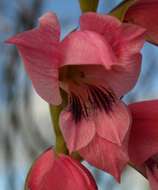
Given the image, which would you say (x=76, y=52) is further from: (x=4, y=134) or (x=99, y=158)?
(x=4, y=134)

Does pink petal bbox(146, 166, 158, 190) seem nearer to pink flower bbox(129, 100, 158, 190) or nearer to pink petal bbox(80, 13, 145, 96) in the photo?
pink flower bbox(129, 100, 158, 190)

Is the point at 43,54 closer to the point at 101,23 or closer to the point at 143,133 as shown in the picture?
the point at 101,23

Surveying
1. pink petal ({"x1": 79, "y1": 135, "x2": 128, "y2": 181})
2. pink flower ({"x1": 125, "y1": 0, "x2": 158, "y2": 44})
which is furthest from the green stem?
pink petal ({"x1": 79, "y1": 135, "x2": 128, "y2": 181})

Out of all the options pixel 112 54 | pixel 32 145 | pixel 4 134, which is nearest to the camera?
pixel 112 54

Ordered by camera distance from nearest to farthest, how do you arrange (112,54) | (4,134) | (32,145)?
(112,54), (32,145), (4,134)

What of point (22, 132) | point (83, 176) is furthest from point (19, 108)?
point (83, 176)

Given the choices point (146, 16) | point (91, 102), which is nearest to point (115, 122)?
point (91, 102)

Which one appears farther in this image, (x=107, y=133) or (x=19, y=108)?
(x=19, y=108)
